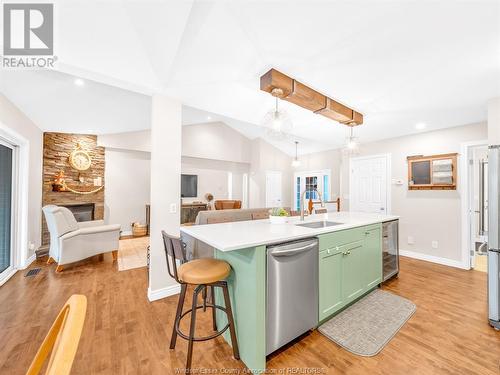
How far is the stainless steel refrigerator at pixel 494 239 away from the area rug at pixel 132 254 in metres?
4.32

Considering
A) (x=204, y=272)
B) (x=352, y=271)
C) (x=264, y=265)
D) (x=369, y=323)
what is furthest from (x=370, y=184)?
(x=204, y=272)

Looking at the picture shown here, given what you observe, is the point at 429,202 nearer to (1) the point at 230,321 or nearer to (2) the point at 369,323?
(2) the point at 369,323

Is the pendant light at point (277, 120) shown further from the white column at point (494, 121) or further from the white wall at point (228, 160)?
the white wall at point (228, 160)

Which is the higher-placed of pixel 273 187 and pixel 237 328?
pixel 273 187

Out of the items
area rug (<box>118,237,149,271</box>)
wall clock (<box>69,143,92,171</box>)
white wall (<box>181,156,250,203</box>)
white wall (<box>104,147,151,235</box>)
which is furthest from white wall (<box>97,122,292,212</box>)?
wall clock (<box>69,143,92,171</box>)

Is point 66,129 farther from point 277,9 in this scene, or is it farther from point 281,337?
point 281,337

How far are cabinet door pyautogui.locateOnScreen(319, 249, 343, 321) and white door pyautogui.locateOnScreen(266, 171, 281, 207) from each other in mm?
5051

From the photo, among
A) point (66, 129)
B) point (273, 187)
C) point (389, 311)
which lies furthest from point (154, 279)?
point (273, 187)

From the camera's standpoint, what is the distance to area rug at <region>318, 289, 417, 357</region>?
176cm

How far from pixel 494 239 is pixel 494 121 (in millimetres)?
1705

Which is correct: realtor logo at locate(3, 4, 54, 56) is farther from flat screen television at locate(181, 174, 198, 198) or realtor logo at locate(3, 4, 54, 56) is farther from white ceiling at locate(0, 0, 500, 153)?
flat screen television at locate(181, 174, 198, 198)

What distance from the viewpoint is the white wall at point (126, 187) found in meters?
5.65

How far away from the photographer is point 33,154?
3738 mm

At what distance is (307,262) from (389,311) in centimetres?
125
